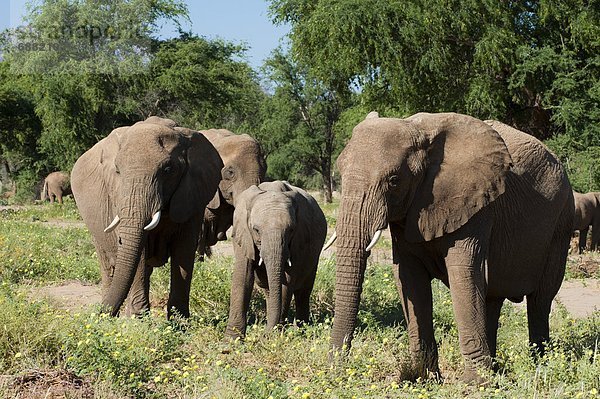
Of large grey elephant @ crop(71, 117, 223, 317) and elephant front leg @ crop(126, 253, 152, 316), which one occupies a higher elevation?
large grey elephant @ crop(71, 117, 223, 317)

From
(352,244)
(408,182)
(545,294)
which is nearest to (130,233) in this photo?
(352,244)

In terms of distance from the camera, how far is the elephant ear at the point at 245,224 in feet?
29.3

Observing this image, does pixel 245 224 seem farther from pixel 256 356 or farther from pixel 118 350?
pixel 118 350

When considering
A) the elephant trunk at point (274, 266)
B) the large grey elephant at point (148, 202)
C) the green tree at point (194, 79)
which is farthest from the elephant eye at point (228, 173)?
the green tree at point (194, 79)

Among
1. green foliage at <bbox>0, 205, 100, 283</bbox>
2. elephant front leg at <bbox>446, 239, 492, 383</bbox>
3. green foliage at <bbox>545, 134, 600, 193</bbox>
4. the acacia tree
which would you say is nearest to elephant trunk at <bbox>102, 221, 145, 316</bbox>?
elephant front leg at <bbox>446, 239, 492, 383</bbox>

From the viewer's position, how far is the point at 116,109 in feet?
108

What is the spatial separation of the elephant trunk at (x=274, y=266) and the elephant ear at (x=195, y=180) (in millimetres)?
814

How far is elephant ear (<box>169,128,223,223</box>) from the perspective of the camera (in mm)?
8680

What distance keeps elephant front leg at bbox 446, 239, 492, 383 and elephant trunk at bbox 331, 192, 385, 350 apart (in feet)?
2.33

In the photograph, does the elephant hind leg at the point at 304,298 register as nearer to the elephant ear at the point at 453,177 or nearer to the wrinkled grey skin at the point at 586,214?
the elephant ear at the point at 453,177

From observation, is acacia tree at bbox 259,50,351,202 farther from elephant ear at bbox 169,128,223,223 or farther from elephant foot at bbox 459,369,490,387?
elephant foot at bbox 459,369,490,387

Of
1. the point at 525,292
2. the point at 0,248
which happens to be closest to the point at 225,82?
the point at 0,248

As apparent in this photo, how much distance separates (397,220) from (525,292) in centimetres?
168

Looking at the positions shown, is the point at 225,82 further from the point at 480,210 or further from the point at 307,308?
the point at 480,210
